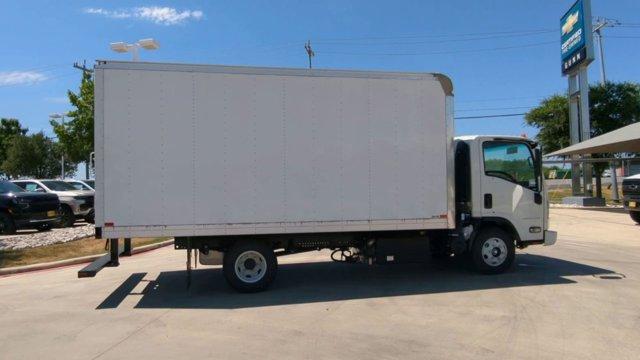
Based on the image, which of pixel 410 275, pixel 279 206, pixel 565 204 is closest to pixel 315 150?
pixel 279 206

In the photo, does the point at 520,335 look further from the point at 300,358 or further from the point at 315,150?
the point at 315,150

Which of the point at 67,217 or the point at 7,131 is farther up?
the point at 7,131

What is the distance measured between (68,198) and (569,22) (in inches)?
1112

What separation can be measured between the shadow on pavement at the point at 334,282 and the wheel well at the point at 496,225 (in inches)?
25.9

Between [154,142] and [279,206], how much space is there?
79.6 inches

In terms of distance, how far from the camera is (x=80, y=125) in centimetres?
3228

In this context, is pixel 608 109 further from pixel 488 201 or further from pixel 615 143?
pixel 488 201

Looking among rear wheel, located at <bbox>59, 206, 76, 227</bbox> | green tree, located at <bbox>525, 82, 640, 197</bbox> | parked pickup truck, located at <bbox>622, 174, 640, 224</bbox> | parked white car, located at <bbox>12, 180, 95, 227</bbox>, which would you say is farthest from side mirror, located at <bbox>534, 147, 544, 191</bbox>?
green tree, located at <bbox>525, 82, 640, 197</bbox>

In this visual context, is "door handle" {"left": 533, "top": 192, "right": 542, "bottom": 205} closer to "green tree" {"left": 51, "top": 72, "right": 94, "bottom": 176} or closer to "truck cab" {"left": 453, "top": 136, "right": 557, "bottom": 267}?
"truck cab" {"left": 453, "top": 136, "right": 557, "bottom": 267}

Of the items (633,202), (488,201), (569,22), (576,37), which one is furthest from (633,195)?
(569,22)

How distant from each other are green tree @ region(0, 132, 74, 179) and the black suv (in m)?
39.0

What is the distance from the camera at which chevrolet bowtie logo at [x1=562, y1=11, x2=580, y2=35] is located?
31.0 m

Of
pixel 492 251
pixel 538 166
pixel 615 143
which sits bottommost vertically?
pixel 492 251

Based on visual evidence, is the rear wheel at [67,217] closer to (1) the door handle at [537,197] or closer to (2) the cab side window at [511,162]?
(2) the cab side window at [511,162]
